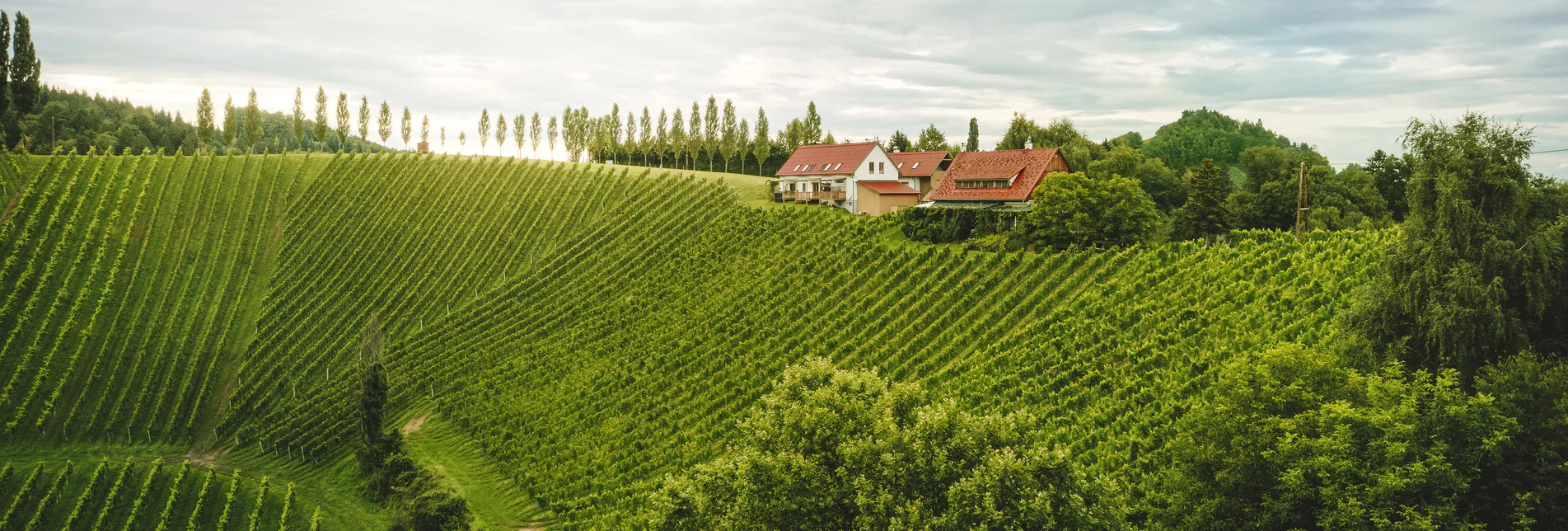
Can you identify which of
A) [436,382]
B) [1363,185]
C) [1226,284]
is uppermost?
[1363,185]

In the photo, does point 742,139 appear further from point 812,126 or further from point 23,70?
point 23,70

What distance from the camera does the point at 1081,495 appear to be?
22.2 m

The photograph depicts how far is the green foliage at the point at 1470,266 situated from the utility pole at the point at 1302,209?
1242 centimetres

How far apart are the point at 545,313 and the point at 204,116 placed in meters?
63.9

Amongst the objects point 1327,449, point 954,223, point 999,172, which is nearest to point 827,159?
point 999,172

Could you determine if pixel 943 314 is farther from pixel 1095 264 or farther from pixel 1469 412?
pixel 1469 412

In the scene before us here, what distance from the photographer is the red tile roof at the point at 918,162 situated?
6688 centimetres

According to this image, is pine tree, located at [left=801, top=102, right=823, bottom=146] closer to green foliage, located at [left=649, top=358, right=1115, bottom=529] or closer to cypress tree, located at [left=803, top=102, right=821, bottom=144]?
cypress tree, located at [left=803, top=102, right=821, bottom=144]

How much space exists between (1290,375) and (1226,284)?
13.7 m

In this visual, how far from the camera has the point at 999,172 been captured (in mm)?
57219

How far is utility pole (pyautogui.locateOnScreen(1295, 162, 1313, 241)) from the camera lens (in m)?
40.9

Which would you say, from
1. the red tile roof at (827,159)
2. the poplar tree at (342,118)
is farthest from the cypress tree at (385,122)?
the red tile roof at (827,159)

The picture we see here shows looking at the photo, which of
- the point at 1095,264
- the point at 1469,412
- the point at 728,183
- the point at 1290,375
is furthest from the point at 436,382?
the point at 1469,412

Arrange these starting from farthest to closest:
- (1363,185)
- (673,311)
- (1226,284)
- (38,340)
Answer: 1. (1363,185)
2. (38,340)
3. (673,311)
4. (1226,284)
